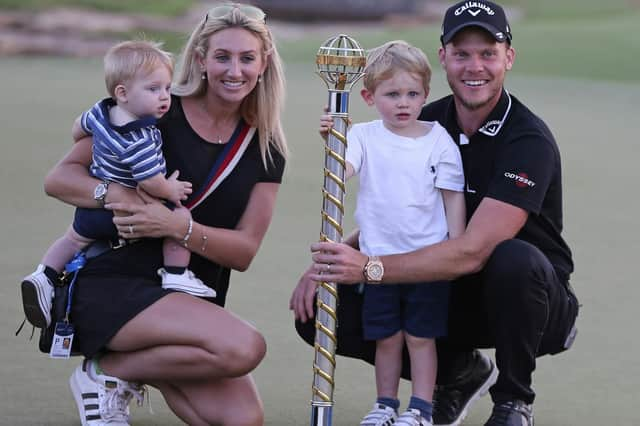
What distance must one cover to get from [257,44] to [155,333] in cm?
96

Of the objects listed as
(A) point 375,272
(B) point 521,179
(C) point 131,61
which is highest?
(C) point 131,61

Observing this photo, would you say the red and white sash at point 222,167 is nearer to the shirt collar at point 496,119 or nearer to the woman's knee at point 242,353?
the woman's knee at point 242,353

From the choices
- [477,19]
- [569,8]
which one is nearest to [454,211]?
[477,19]

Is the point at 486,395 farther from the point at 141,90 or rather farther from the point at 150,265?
the point at 141,90

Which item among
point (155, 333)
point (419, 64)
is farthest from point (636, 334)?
point (155, 333)

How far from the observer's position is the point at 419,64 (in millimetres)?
4121

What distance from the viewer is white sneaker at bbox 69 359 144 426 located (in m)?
4.09

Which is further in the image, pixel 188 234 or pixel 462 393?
pixel 462 393

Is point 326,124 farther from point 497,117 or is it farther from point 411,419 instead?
point 411,419

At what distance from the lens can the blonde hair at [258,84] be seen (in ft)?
13.8

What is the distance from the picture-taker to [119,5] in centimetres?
2198

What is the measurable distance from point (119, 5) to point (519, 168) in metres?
18.5

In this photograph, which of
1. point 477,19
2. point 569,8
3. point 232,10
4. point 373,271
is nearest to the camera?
point 373,271

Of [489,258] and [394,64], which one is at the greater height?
[394,64]
